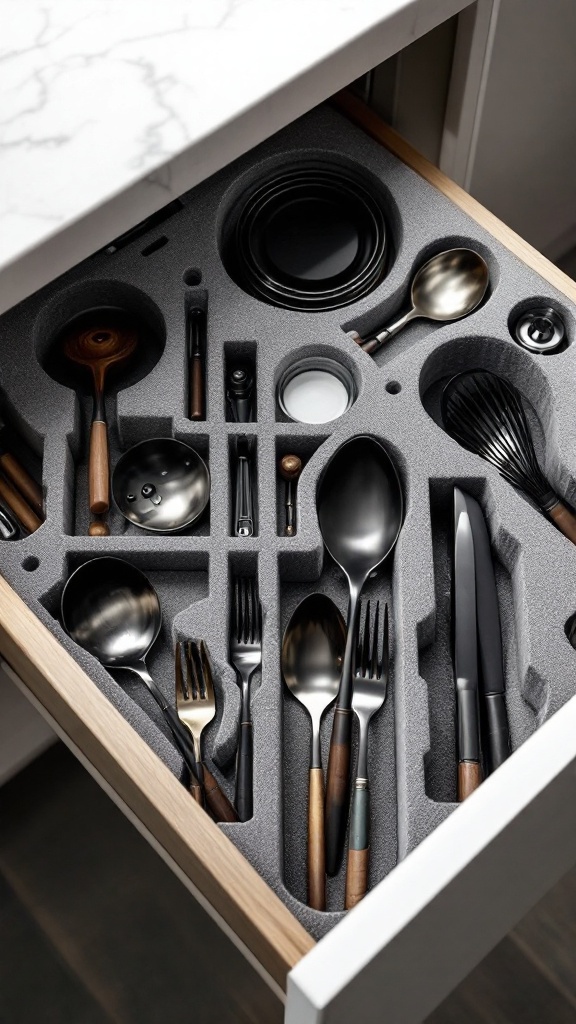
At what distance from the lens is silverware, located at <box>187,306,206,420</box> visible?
1.14m

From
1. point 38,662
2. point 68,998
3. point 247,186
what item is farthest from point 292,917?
point 247,186

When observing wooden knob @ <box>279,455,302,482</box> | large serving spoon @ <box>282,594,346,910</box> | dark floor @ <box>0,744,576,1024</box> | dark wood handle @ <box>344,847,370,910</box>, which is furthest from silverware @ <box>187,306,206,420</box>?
dark floor @ <box>0,744,576,1024</box>

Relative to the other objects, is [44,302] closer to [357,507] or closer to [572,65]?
[357,507]

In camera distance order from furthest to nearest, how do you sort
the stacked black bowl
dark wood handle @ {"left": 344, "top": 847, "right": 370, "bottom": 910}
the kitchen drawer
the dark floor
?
the dark floor < the stacked black bowl < dark wood handle @ {"left": 344, "top": 847, "right": 370, "bottom": 910} < the kitchen drawer

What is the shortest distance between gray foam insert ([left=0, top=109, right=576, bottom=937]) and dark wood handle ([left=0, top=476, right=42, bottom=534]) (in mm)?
39

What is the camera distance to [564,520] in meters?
1.09

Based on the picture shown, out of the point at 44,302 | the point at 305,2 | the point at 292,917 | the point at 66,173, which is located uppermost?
the point at 305,2

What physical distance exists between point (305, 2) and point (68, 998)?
3.98ft

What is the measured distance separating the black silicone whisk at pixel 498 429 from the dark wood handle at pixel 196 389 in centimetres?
26

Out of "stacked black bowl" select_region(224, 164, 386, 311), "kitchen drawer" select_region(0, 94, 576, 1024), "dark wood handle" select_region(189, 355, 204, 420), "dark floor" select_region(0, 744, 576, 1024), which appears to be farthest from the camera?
"dark floor" select_region(0, 744, 576, 1024)

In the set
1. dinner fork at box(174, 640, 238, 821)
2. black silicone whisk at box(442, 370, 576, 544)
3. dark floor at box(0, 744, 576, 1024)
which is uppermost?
black silicone whisk at box(442, 370, 576, 544)

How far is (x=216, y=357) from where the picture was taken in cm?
114

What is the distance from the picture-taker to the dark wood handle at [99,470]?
108cm

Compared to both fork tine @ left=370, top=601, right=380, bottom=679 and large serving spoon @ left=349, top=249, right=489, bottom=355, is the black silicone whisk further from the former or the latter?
fork tine @ left=370, top=601, right=380, bottom=679
